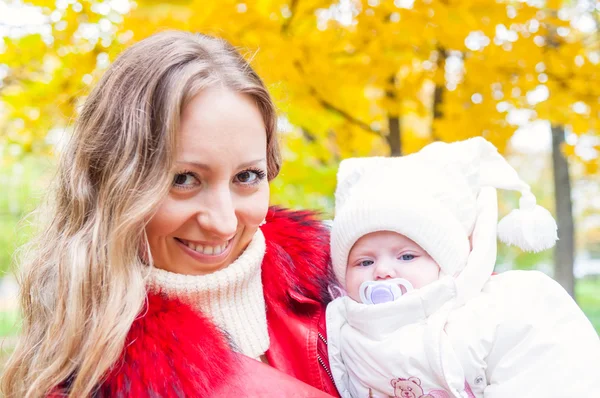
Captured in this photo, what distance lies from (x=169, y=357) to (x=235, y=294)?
345 millimetres

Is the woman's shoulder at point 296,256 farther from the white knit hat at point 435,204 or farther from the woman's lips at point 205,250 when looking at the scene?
the woman's lips at point 205,250

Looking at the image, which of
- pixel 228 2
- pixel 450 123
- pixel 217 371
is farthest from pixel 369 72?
pixel 217 371

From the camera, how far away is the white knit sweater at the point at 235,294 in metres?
1.65

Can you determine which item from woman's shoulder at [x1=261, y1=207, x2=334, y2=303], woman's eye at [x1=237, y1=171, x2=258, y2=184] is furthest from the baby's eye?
woman's eye at [x1=237, y1=171, x2=258, y2=184]

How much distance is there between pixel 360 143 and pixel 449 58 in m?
1.07

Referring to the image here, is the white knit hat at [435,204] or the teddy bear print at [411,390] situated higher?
the white knit hat at [435,204]

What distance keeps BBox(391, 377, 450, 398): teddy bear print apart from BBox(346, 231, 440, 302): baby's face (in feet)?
0.87

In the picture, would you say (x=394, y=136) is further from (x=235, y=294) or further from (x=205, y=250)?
(x=205, y=250)

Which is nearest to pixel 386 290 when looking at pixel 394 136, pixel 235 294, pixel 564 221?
pixel 235 294

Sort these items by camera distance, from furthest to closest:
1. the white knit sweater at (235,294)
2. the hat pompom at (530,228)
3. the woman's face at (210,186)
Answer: the hat pompom at (530,228) → the white knit sweater at (235,294) → the woman's face at (210,186)

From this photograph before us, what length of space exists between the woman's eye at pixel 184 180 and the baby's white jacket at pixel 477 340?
0.61 meters

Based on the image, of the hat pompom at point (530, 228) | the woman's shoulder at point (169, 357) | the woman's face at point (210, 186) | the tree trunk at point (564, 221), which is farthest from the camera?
the tree trunk at point (564, 221)

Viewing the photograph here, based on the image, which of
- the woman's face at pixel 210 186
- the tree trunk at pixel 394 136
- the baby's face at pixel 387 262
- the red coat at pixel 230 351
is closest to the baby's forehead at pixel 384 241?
the baby's face at pixel 387 262

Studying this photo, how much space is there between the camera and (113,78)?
1.67 m
